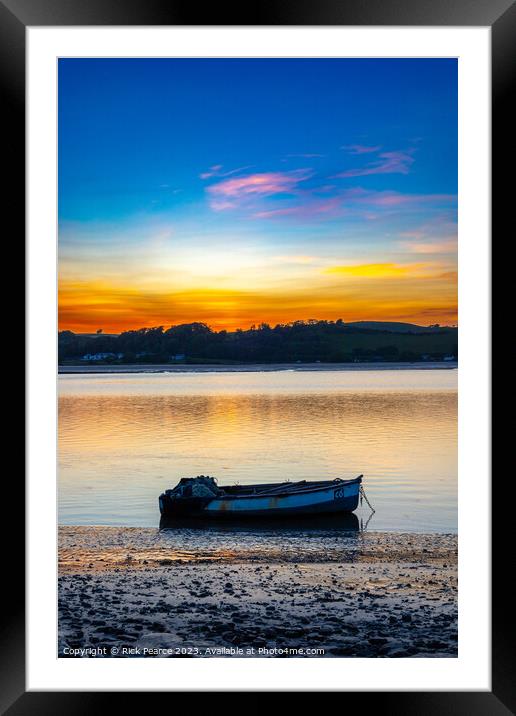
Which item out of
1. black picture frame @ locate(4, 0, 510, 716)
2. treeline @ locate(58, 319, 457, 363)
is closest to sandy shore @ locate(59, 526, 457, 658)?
black picture frame @ locate(4, 0, 510, 716)

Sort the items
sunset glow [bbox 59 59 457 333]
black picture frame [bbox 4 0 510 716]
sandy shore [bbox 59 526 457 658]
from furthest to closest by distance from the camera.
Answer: sunset glow [bbox 59 59 457 333] → sandy shore [bbox 59 526 457 658] → black picture frame [bbox 4 0 510 716]

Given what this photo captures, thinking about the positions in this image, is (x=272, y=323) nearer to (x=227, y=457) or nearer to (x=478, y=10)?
(x=227, y=457)

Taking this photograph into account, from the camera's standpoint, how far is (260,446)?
20.4 meters

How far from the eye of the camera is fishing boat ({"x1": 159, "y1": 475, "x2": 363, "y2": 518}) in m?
8.55

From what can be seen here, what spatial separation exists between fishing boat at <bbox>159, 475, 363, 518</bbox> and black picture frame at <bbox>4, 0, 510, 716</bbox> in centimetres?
653


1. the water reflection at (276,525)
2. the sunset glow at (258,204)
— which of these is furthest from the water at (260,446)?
the sunset glow at (258,204)

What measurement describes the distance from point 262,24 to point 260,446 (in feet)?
61.4

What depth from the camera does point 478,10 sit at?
201 cm

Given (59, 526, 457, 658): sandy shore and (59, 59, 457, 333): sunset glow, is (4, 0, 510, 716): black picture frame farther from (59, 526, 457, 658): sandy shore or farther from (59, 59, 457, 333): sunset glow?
(59, 59, 457, 333): sunset glow

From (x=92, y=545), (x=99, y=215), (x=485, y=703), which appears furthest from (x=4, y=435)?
(x=99, y=215)

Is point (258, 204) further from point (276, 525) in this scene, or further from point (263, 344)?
point (276, 525)

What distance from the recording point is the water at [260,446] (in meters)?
11.6

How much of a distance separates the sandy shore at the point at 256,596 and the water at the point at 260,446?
193 cm

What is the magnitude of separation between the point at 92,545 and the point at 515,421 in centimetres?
634
